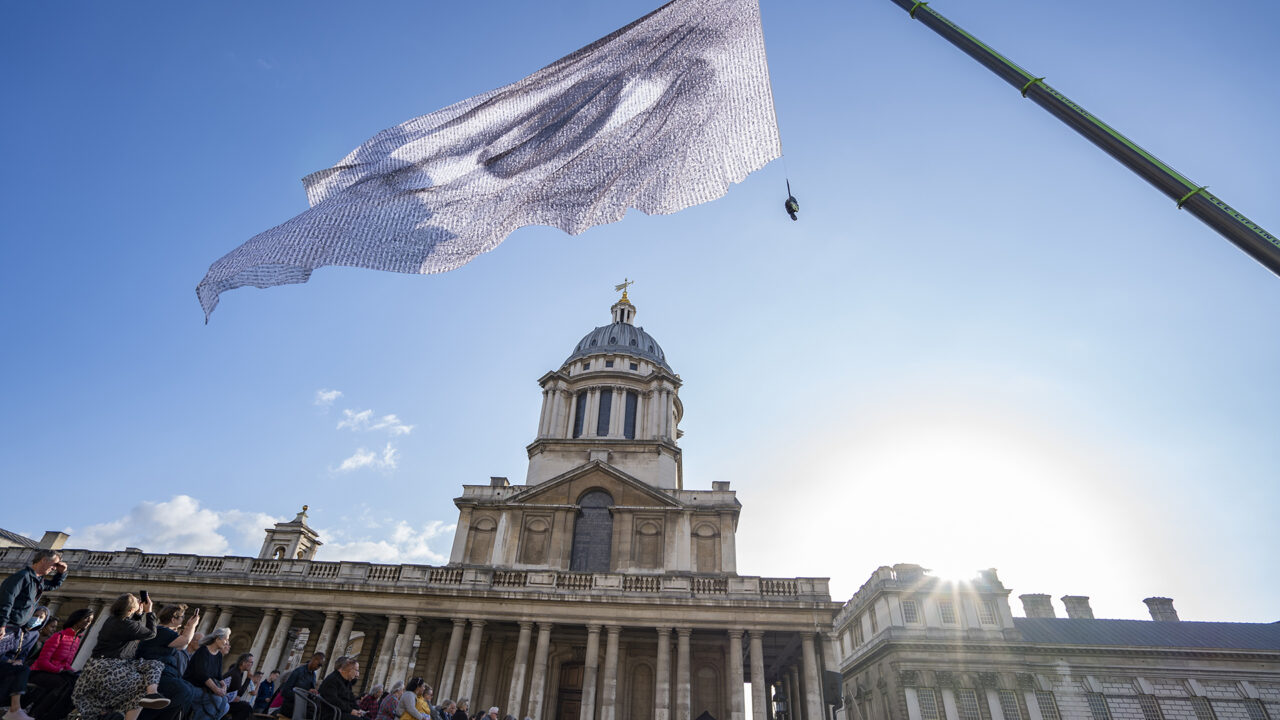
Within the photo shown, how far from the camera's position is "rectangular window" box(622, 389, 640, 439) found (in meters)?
43.3

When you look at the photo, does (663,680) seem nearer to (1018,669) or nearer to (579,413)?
(579,413)

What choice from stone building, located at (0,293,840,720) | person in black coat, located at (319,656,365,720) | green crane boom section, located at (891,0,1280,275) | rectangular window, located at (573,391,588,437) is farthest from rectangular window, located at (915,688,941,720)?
green crane boom section, located at (891,0,1280,275)

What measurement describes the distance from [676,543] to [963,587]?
1833 centimetres

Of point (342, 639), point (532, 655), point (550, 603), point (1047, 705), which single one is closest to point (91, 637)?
point (342, 639)

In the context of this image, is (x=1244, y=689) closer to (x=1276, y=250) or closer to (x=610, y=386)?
(x=610, y=386)

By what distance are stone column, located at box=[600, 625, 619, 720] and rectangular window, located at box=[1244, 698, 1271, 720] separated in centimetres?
3751

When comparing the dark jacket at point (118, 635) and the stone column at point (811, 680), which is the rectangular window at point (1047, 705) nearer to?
the stone column at point (811, 680)

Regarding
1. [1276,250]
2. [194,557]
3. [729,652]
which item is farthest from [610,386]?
[1276,250]

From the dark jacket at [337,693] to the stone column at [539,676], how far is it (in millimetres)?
17141

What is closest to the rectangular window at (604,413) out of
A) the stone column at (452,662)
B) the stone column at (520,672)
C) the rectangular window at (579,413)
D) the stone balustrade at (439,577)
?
the rectangular window at (579,413)

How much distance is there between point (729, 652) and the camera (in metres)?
27.1

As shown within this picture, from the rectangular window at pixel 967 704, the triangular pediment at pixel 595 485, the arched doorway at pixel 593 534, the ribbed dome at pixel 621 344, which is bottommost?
the rectangular window at pixel 967 704

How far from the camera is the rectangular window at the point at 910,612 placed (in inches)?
1505

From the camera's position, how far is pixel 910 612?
38.5 meters
